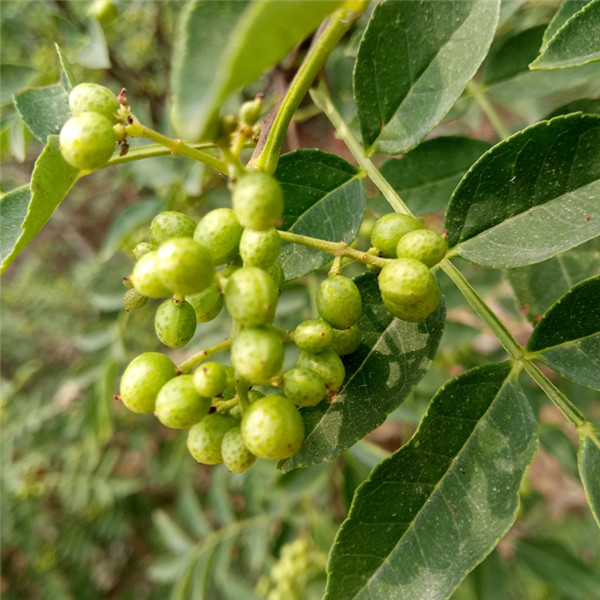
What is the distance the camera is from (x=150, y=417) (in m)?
4.86

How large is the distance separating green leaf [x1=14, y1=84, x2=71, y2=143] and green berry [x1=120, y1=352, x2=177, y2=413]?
72cm

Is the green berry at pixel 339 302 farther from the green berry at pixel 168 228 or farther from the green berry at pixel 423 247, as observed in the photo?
the green berry at pixel 168 228

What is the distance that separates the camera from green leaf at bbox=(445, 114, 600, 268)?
3.78 ft

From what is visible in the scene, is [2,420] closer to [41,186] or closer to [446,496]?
[41,186]

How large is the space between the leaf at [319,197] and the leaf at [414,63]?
144mm

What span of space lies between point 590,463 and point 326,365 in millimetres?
623

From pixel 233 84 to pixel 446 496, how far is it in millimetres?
906

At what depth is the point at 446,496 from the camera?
3.76 ft

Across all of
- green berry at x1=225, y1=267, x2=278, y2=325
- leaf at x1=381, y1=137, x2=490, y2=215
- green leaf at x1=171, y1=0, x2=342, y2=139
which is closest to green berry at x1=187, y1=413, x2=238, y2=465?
green berry at x1=225, y1=267, x2=278, y2=325

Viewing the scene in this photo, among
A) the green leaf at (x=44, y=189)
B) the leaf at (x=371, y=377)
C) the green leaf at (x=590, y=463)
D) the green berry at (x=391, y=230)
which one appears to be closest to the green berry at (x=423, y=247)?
the green berry at (x=391, y=230)

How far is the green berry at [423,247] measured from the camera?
41.1 inches

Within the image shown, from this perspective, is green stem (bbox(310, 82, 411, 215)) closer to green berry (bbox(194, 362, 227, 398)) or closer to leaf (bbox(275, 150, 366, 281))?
leaf (bbox(275, 150, 366, 281))

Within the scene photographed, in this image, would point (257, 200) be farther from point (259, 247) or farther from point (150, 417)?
point (150, 417)

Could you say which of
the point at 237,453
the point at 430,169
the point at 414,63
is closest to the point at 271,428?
the point at 237,453
